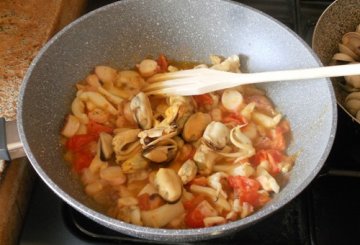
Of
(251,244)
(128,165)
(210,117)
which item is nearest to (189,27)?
→ (210,117)

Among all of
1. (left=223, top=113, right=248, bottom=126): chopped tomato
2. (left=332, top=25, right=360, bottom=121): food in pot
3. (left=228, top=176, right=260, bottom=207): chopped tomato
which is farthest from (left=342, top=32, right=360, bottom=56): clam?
(left=228, top=176, right=260, bottom=207): chopped tomato

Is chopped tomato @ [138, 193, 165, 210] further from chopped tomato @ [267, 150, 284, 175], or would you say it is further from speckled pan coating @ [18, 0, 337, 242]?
chopped tomato @ [267, 150, 284, 175]

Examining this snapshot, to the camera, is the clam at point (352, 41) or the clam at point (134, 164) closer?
the clam at point (134, 164)

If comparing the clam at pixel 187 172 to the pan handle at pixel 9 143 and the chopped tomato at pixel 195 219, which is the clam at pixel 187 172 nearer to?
the chopped tomato at pixel 195 219

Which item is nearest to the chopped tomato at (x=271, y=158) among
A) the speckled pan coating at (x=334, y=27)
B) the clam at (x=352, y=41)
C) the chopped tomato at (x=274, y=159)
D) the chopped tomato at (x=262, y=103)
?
the chopped tomato at (x=274, y=159)

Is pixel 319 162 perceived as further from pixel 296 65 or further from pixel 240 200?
pixel 296 65

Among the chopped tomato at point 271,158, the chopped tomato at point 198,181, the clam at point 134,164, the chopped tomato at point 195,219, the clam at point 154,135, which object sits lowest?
the chopped tomato at point 195,219

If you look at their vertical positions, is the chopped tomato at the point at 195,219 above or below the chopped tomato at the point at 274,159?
below
